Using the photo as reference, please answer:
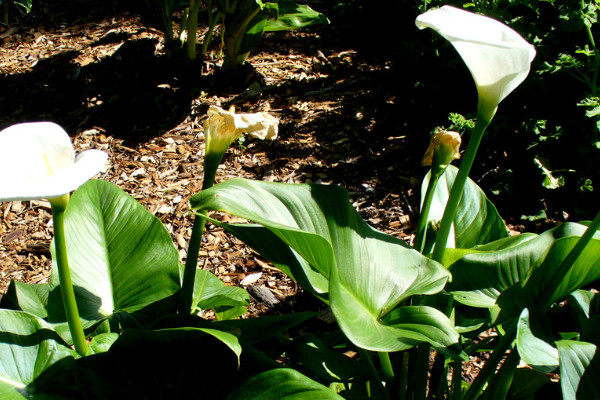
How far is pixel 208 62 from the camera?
321 centimetres

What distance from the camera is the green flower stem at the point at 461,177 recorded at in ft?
2.92

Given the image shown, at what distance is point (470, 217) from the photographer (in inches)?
54.6

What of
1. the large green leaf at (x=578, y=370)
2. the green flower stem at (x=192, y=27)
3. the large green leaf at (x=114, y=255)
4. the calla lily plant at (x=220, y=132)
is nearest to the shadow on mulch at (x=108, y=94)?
the green flower stem at (x=192, y=27)

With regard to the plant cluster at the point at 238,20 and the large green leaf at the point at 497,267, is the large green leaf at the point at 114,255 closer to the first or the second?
the large green leaf at the point at 497,267

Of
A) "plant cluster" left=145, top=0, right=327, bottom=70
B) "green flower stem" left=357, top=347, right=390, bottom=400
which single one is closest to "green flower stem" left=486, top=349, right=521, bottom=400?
"green flower stem" left=357, top=347, right=390, bottom=400

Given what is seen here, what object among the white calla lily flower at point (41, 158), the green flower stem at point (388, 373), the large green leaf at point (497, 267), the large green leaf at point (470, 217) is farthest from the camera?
the large green leaf at point (470, 217)

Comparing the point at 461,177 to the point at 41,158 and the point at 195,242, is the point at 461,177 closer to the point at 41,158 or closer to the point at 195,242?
the point at 195,242

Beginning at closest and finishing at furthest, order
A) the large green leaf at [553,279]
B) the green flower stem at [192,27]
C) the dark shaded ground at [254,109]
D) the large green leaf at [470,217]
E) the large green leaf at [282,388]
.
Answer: the large green leaf at [282,388]
the large green leaf at [553,279]
the large green leaf at [470,217]
the dark shaded ground at [254,109]
the green flower stem at [192,27]

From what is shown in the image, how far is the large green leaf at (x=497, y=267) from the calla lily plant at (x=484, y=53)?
23cm

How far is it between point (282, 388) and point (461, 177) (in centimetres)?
48

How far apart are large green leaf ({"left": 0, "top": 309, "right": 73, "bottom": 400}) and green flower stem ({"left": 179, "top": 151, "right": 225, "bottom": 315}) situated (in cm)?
26

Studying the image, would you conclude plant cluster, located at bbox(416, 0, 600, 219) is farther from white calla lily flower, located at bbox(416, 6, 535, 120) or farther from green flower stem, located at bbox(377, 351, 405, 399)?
white calla lily flower, located at bbox(416, 6, 535, 120)

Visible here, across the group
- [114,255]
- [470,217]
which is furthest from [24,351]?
[470,217]

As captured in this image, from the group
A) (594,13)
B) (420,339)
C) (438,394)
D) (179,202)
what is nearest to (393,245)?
(420,339)
